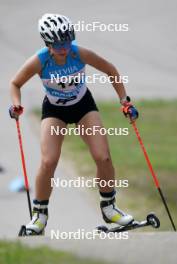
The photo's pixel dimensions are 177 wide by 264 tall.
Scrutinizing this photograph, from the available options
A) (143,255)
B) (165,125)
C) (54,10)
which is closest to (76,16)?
(54,10)

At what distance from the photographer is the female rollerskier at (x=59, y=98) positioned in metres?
15.6

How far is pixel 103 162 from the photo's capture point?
16000 millimetres

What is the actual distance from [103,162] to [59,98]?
2.87ft

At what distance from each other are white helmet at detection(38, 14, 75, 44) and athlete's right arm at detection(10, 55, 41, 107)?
0.27m

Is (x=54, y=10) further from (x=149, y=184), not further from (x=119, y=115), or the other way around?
(x=149, y=184)

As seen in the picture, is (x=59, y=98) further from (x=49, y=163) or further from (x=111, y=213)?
(x=111, y=213)

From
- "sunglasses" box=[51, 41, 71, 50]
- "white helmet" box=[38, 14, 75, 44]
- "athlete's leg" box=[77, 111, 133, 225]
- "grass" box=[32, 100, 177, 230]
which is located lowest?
"grass" box=[32, 100, 177, 230]

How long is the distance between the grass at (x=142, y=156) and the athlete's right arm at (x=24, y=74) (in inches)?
537

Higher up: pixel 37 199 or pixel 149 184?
pixel 37 199

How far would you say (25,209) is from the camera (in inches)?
1341

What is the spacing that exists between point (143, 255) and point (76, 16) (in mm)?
32550

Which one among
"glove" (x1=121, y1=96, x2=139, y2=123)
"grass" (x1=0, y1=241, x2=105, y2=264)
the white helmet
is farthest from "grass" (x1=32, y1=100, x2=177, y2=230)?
"grass" (x1=0, y1=241, x2=105, y2=264)

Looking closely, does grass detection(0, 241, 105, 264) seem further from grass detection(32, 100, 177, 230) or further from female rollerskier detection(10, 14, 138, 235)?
grass detection(32, 100, 177, 230)

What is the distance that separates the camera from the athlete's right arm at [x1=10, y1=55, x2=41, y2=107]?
15633mm
